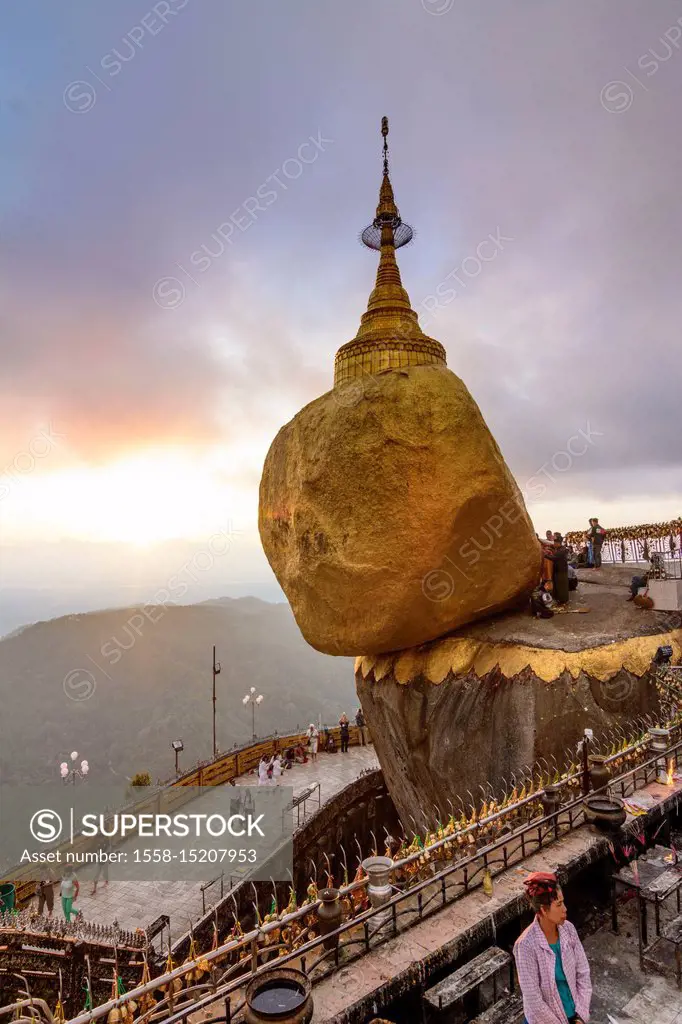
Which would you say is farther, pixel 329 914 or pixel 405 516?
pixel 405 516

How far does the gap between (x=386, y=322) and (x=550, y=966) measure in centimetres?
1424

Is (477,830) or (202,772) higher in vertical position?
(477,830)

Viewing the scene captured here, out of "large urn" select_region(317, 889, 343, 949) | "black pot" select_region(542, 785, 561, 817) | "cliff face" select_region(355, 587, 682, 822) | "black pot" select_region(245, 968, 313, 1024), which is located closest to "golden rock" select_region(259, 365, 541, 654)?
"cliff face" select_region(355, 587, 682, 822)

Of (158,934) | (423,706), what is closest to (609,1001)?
(423,706)

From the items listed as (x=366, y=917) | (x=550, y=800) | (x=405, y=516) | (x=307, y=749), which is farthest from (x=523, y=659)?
(x=307, y=749)

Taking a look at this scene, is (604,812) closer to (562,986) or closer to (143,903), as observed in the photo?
(562,986)

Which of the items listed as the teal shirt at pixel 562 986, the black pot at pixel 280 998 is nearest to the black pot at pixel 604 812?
the teal shirt at pixel 562 986

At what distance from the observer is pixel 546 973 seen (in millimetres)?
3607

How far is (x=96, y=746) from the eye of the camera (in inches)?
4665

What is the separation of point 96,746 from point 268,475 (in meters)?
126

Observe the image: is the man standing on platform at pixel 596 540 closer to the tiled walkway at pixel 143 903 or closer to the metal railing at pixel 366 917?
the metal railing at pixel 366 917

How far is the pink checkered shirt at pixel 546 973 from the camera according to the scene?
3576 mm

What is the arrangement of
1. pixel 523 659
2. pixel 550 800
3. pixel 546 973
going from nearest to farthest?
pixel 546 973 < pixel 550 800 < pixel 523 659

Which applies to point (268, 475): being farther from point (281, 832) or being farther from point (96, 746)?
point (96, 746)
